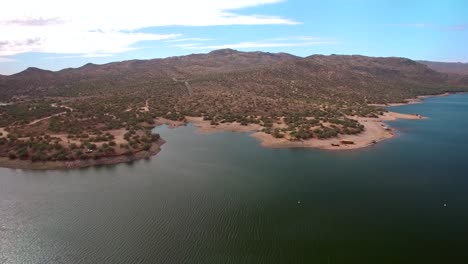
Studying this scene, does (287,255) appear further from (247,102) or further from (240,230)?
(247,102)

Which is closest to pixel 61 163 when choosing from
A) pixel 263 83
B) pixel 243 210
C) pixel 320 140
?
pixel 243 210

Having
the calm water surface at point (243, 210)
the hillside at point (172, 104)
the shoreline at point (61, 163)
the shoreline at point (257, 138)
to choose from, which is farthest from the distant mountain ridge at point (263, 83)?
the calm water surface at point (243, 210)

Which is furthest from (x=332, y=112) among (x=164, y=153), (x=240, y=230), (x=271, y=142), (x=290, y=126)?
(x=240, y=230)

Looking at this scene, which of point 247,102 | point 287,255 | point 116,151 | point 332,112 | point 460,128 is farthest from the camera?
point 247,102

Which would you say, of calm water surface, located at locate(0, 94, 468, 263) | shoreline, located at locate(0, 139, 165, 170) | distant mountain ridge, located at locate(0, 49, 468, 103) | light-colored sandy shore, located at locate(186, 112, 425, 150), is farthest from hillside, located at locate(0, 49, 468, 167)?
calm water surface, located at locate(0, 94, 468, 263)

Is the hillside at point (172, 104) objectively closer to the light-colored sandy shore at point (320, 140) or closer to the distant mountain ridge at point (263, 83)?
the distant mountain ridge at point (263, 83)

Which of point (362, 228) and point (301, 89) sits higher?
point (301, 89)
